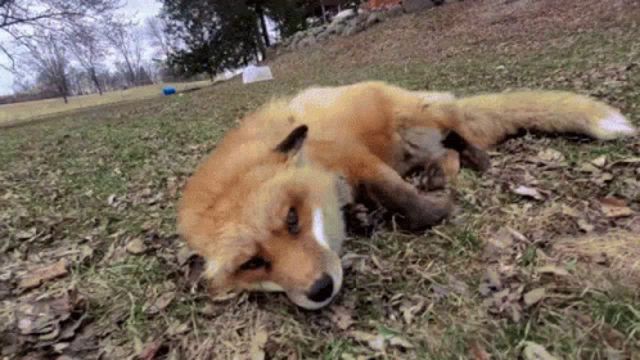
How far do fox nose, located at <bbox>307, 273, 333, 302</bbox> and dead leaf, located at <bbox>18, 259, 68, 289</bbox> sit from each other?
1515mm

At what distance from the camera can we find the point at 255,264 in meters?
1.82

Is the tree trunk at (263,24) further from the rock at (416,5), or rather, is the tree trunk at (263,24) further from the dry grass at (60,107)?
the rock at (416,5)

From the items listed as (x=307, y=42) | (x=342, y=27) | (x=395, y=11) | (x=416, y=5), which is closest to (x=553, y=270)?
(x=416, y=5)

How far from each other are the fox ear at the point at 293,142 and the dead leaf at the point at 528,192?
1.13 m

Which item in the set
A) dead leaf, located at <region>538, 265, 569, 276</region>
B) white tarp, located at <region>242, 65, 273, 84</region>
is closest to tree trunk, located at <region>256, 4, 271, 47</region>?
white tarp, located at <region>242, 65, 273, 84</region>

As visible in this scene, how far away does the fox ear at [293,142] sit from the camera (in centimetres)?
208

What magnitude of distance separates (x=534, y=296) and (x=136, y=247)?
200 centimetres

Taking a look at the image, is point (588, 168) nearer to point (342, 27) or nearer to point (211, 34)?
point (342, 27)

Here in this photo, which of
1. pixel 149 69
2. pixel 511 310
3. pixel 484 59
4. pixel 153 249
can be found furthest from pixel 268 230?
pixel 149 69

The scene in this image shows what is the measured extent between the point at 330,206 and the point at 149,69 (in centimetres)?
6365

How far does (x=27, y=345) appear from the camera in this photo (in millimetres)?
1883

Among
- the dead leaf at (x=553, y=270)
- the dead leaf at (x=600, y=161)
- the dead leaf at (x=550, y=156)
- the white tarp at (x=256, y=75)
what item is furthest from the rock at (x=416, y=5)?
the dead leaf at (x=553, y=270)

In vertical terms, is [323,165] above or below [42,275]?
above

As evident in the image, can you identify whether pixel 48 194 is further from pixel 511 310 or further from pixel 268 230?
pixel 511 310
